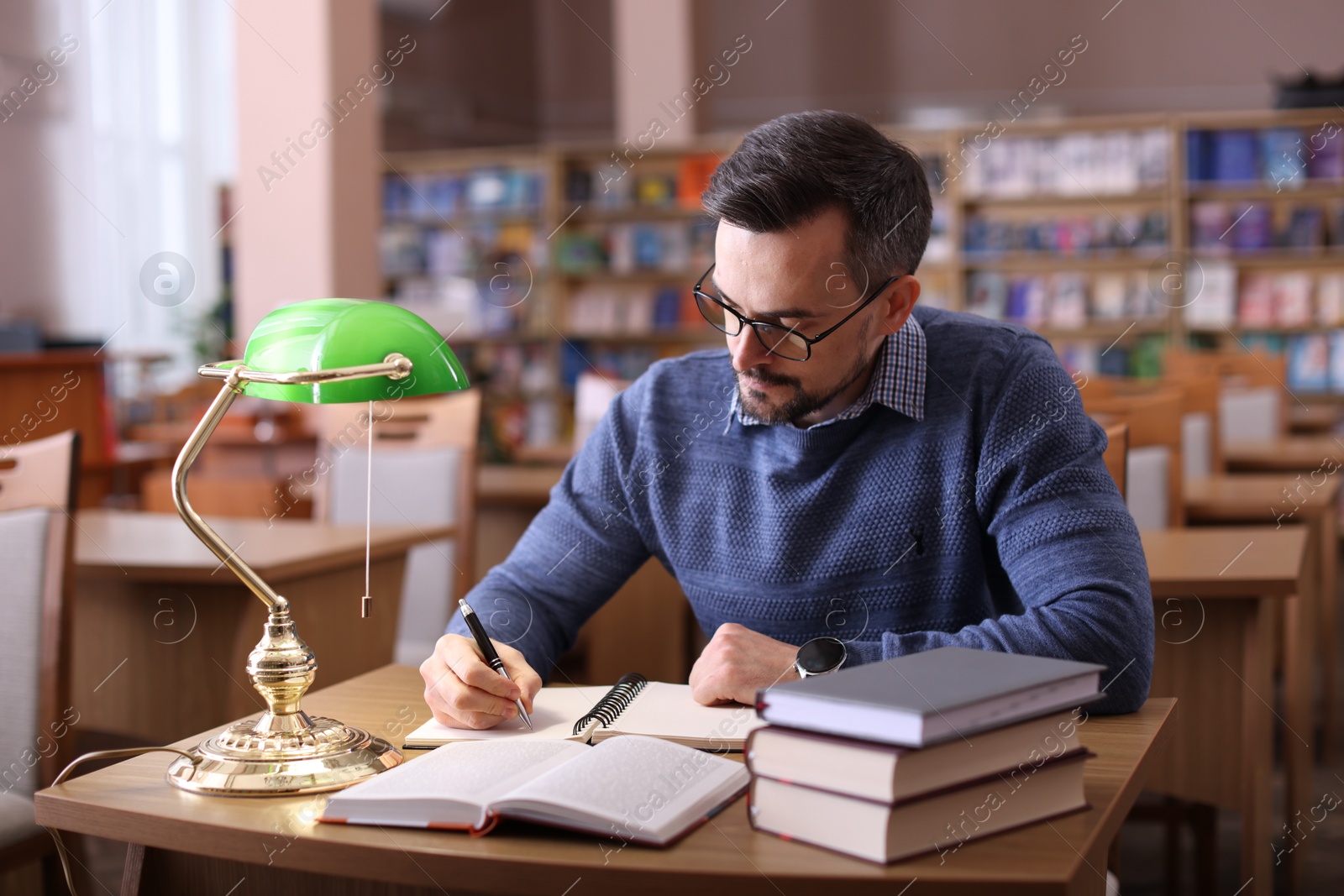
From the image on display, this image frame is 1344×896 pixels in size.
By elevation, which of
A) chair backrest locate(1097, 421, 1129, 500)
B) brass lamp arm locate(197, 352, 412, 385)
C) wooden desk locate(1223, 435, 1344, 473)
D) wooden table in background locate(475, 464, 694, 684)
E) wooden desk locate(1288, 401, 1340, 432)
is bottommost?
wooden table in background locate(475, 464, 694, 684)

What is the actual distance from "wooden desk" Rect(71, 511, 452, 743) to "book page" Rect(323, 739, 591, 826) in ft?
3.98

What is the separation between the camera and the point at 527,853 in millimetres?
889

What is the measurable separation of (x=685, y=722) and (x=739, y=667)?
77 millimetres

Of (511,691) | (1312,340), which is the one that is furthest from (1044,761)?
(1312,340)

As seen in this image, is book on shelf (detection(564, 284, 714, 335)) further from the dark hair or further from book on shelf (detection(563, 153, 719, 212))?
the dark hair

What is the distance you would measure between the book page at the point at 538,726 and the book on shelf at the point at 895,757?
31 cm

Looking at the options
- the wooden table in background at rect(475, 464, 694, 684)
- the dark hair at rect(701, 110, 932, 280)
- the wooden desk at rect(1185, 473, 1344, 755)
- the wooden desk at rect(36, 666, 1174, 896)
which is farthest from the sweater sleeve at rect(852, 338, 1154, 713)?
the wooden desk at rect(1185, 473, 1344, 755)

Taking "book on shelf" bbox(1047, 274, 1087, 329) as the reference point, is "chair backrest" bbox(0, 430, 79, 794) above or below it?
below

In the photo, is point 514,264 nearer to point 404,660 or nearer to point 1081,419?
point 404,660

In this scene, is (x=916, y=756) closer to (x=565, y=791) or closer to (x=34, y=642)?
(x=565, y=791)

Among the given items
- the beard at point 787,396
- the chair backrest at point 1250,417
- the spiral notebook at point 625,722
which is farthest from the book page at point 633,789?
the chair backrest at point 1250,417

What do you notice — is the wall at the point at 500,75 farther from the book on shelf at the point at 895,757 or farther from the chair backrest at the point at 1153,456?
the book on shelf at the point at 895,757

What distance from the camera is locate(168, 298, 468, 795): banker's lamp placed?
3.39 feet

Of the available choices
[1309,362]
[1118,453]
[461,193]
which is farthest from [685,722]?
[461,193]
